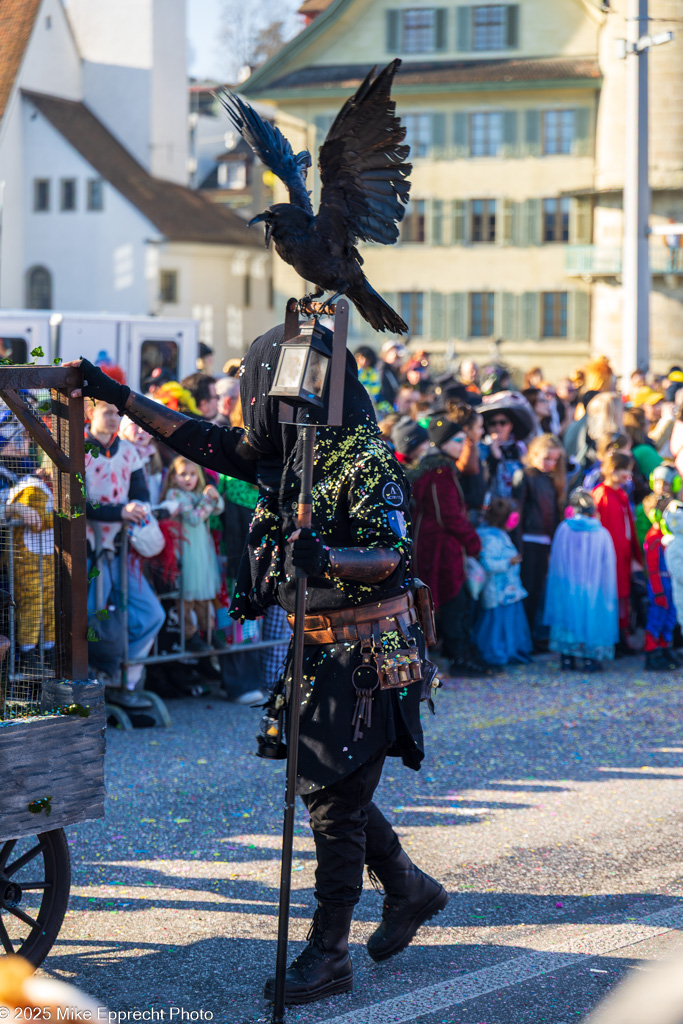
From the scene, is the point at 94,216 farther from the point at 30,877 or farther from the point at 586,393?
the point at 30,877

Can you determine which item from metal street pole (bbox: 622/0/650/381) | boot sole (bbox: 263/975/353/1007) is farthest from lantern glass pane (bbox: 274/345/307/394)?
metal street pole (bbox: 622/0/650/381)

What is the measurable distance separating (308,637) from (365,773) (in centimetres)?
45

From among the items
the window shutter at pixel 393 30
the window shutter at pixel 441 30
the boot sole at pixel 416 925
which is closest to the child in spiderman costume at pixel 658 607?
the boot sole at pixel 416 925

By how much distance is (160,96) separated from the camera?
1906 inches

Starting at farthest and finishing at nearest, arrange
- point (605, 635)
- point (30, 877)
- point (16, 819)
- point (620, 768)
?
point (605, 635) < point (620, 768) < point (30, 877) < point (16, 819)

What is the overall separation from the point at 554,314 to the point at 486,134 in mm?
6192

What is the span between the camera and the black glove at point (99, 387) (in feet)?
13.1

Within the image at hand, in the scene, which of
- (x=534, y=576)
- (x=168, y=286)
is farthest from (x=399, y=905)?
(x=168, y=286)

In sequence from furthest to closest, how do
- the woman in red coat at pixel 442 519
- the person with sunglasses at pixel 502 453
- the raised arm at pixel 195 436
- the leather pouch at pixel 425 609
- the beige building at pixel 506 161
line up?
the beige building at pixel 506 161 → the person with sunglasses at pixel 502 453 → the woman in red coat at pixel 442 519 → the leather pouch at pixel 425 609 → the raised arm at pixel 195 436

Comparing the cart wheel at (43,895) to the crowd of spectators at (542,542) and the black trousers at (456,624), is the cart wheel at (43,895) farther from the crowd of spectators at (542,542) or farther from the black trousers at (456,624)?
the black trousers at (456,624)

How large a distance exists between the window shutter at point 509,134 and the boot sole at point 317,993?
134 ft

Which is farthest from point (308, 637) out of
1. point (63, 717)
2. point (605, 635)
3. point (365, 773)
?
point (605, 635)

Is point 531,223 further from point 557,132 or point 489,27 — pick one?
point 489,27

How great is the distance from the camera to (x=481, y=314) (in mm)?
43406
